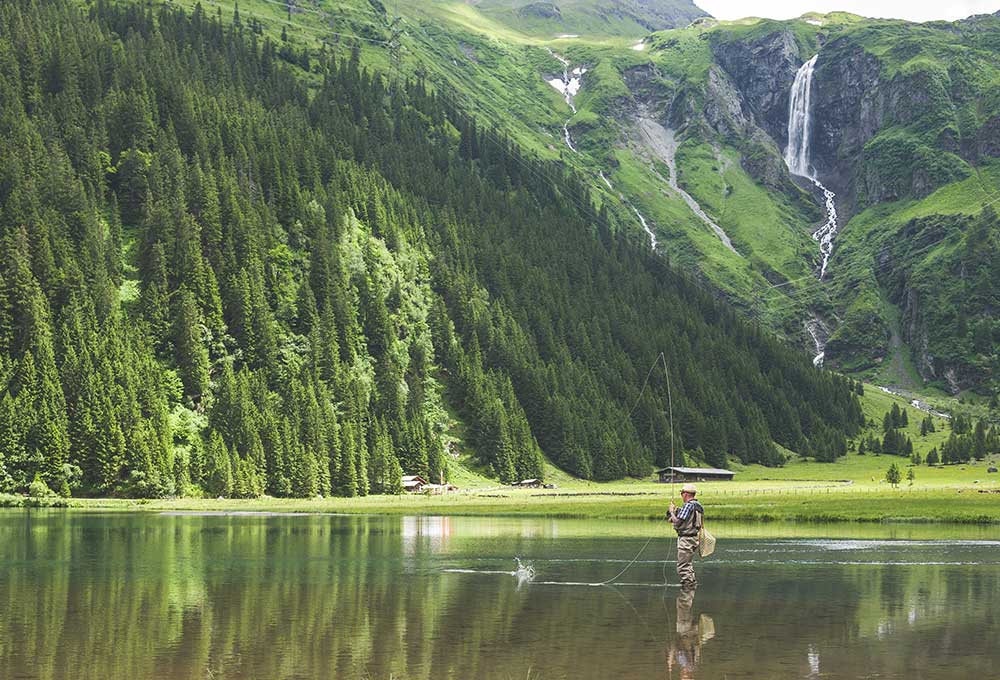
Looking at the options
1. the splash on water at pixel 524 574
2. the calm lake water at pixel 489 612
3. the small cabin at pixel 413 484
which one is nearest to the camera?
the calm lake water at pixel 489 612

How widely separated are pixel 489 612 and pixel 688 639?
654 centimetres

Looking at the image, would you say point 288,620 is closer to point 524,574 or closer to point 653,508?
point 524,574

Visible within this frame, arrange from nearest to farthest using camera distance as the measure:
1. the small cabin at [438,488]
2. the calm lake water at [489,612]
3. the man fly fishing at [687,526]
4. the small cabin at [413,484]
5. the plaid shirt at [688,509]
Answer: the calm lake water at [489,612] < the man fly fishing at [687,526] < the plaid shirt at [688,509] < the small cabin at [438,488] < the small cabin at [413,484]

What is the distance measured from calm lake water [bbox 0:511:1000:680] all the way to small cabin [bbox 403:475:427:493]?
4073 inches

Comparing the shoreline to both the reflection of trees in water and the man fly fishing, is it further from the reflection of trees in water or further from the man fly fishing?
the man fly fishing

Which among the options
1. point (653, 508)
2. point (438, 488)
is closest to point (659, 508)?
point (653, 508)

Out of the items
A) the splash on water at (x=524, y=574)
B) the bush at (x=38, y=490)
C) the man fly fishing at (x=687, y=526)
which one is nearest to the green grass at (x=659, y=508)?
the bush at (x=38, y=490)

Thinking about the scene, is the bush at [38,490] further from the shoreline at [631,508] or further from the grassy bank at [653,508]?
the grassy bank at [653,508]

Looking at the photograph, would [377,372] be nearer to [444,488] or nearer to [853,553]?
[444,488]

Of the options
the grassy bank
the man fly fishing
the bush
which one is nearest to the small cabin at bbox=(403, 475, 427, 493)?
the grassy bank

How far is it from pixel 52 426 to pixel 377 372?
242 ft

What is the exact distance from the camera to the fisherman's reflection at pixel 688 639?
22.1m

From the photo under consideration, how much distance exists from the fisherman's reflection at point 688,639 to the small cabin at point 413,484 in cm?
12884

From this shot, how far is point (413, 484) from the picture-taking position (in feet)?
526
